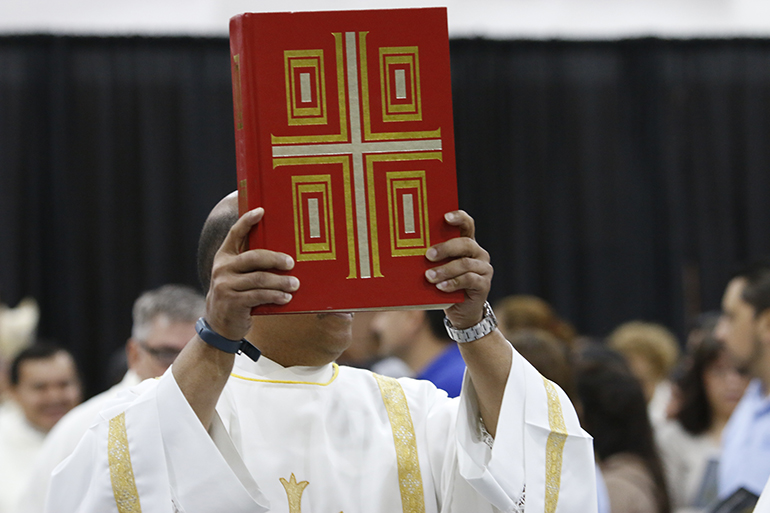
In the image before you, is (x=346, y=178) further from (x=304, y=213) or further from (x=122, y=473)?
(x=122, y=473)

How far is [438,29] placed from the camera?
5.05ft

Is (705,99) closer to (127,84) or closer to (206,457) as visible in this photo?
(127,84)

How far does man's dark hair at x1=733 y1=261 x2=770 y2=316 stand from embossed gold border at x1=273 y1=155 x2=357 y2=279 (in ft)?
8.31

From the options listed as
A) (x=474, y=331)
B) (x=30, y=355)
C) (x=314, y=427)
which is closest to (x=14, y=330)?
(x=30, y=355)

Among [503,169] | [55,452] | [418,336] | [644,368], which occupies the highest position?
[503,169]

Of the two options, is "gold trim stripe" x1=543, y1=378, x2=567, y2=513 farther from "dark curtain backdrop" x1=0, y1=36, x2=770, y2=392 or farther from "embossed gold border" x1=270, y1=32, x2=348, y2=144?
"dark curtain backdrop" x1=0, y1=36, x2=770, y2=392

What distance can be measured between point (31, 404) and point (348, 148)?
350 cm

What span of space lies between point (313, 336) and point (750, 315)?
7.78 ft

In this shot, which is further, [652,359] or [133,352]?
[652,359]

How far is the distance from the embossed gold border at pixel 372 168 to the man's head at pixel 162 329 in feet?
5.55

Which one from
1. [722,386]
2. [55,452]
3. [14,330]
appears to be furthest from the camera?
[14,330]

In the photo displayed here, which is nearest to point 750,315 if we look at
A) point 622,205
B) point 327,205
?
point 327,205

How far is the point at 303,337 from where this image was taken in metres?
1.77

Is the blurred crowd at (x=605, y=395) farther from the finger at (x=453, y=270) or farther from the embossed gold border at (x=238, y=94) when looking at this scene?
the embossed gold border at (x=238, y=94)
